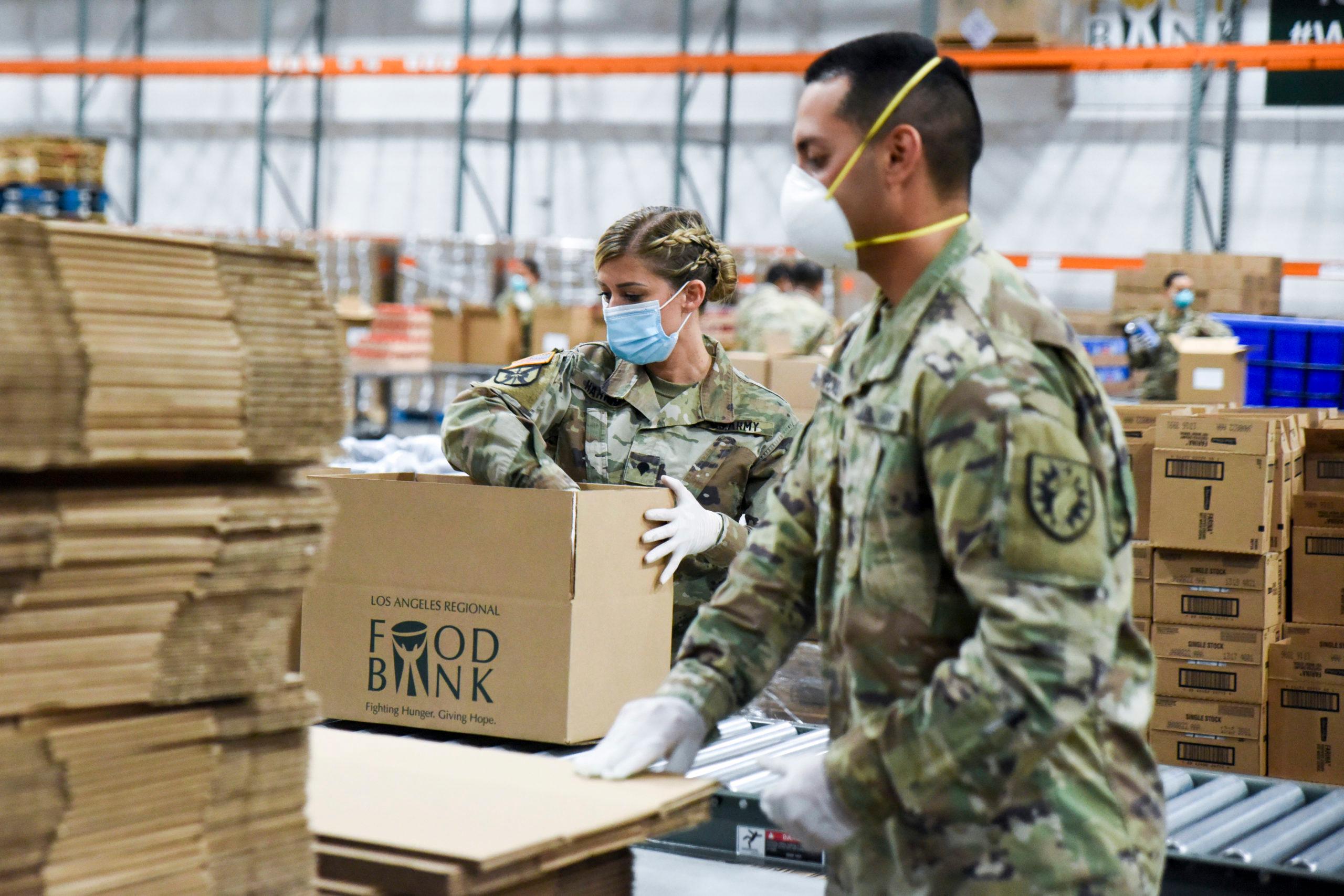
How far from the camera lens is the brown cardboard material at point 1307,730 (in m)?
4.10

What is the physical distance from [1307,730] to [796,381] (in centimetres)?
349

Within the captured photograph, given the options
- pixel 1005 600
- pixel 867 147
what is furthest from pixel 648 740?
pixel 867 147

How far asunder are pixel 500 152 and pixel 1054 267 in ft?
21.4

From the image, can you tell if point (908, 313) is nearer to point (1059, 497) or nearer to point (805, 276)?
point (1059, 497)

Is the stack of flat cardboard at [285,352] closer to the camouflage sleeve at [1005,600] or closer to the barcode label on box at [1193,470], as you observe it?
the camouflage sleeve at [1005,600]

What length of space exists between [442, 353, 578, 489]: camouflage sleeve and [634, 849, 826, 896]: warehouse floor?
783 millimetres

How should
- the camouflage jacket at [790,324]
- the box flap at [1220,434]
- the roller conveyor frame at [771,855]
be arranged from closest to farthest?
the roller conveyor frame at [771,855], the box flap at [1220,434], the camouflage jacket at [790,324]

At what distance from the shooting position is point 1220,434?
13.4ft

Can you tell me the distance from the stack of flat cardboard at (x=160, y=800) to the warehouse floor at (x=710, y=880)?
2.82 ft

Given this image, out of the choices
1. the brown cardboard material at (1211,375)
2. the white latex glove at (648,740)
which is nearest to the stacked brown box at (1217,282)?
the brown cardboard material at (1211,375)

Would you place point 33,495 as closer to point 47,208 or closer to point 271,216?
point 47,208

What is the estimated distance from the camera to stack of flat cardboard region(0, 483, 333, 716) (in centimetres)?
130

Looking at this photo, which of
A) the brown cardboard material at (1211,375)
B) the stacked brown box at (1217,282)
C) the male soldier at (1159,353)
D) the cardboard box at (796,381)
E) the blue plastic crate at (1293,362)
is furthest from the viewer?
the stacked brown box at (1217,282)

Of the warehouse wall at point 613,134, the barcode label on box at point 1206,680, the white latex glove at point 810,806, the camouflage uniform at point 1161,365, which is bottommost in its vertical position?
the barcode label on box at point 1206,680
